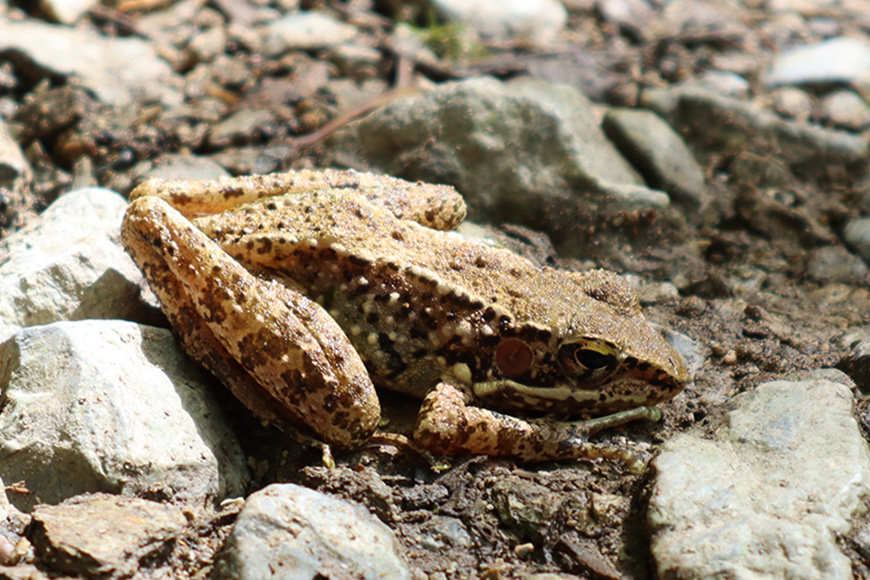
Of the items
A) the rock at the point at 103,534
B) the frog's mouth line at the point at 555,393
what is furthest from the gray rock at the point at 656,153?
the rock at the point at 103,534

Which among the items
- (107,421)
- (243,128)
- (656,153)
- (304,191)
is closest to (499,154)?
(656,153)

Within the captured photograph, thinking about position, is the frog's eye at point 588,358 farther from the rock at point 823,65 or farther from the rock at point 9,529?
the rock at point 823,65

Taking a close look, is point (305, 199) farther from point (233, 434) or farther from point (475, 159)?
point (475, 159)

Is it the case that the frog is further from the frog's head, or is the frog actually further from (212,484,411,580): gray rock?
(212,484,411,580): gray rock

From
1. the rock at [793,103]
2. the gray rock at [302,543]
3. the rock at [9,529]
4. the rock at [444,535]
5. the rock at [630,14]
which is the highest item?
the rock at [630,14]

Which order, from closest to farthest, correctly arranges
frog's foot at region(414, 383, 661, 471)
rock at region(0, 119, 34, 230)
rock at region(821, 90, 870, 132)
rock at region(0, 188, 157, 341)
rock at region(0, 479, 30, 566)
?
1. rock at region(0, 479, 30, 566)
2. frog's foot at region(414, 383, 661, 471)
3. rock at region(0, 188, 157, 341)
4. rock at region(0, 119, 34, 230)
5. rock at region(821, 90, 870, 132)

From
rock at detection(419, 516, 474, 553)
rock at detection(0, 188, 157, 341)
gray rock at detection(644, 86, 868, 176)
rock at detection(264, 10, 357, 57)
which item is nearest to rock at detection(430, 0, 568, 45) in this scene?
rock at detection(264, 10, 357, 57)

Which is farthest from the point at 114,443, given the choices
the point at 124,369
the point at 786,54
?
the point at 786,54
